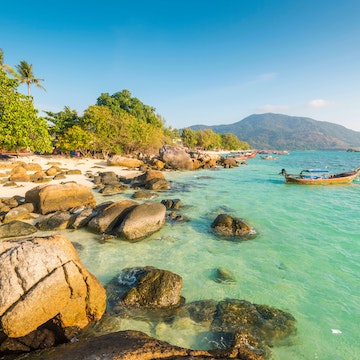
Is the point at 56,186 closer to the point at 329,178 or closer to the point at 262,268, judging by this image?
the point at 262,268

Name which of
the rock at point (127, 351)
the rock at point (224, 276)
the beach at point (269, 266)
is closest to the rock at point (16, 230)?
the beach at point (269, 266)

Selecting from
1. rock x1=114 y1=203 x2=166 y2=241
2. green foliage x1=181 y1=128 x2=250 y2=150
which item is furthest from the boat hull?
green foliage x1=181 y1=128 x2=250 y2=150

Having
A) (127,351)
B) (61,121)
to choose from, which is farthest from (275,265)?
(61,121)

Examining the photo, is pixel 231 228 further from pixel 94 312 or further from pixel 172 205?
pixel 94 312

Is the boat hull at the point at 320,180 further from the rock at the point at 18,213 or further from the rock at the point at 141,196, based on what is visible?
the rock at the point at 18,213

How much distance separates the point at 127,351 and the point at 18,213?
37.8 feet

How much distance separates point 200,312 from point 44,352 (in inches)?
135

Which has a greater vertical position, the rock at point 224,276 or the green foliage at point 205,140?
the green foliage at point 205,140

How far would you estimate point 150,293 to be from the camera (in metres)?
5.91

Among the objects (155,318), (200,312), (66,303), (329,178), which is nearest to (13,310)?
(66,303)

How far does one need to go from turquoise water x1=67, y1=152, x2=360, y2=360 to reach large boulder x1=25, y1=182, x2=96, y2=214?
3123mm

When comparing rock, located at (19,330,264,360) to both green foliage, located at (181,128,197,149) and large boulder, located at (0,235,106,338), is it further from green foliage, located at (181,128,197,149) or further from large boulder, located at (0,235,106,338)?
green foliage, located at (181,128,197,149)

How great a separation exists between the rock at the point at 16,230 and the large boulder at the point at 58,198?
221 centimetres

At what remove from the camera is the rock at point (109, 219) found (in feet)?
34.1
